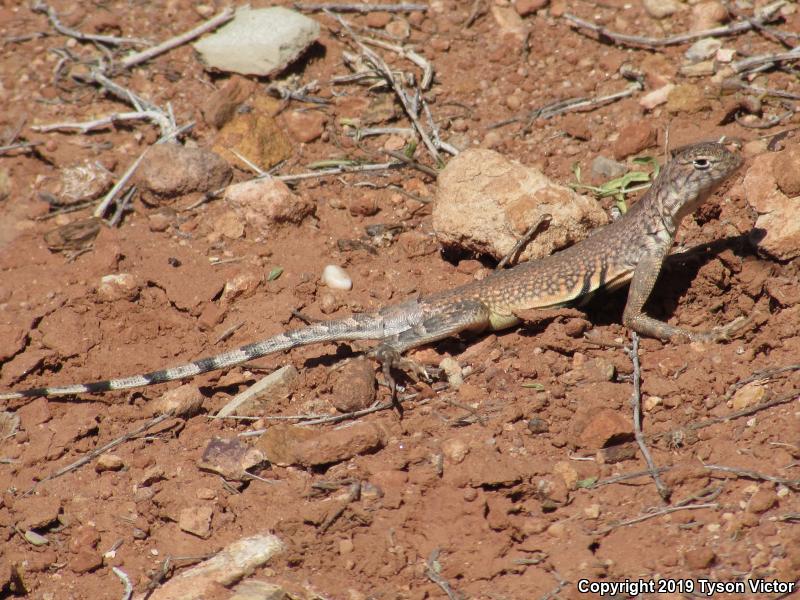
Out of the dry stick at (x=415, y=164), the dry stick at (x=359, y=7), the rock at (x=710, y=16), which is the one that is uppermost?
the rock at (x=710, y=16)

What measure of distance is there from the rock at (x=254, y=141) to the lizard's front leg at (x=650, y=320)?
3641mm

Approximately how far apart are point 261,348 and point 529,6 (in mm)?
4783

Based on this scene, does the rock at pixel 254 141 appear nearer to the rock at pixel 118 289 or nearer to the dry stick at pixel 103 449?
the rock at pixel 118 289

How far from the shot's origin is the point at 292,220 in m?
6.98

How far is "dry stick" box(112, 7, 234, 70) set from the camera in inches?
325

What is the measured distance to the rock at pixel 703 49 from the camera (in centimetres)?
737

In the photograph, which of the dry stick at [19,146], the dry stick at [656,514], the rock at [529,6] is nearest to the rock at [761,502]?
the dry stick at [656,514]

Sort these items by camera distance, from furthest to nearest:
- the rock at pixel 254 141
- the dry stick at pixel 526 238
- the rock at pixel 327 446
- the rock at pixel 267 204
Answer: the rock at pixel 254 141 < the rock at pixel 267 204 < the dry stick at pixel 526 238 < the rock at pixel 327 446

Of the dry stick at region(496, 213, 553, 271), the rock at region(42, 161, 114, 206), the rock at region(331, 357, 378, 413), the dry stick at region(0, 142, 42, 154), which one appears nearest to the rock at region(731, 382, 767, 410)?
the dry stick at region(496, 213, 553, 271)

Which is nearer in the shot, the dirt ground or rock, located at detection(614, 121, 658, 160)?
the dirt ground

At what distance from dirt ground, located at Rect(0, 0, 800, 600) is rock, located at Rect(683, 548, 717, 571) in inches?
0.4

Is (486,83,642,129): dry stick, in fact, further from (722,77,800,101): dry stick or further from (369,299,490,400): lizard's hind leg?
(369,299,490,400): lizard's hind leg

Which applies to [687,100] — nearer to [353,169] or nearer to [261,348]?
[353,169]

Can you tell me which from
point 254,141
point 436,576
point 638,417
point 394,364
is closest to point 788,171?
point 638,417
